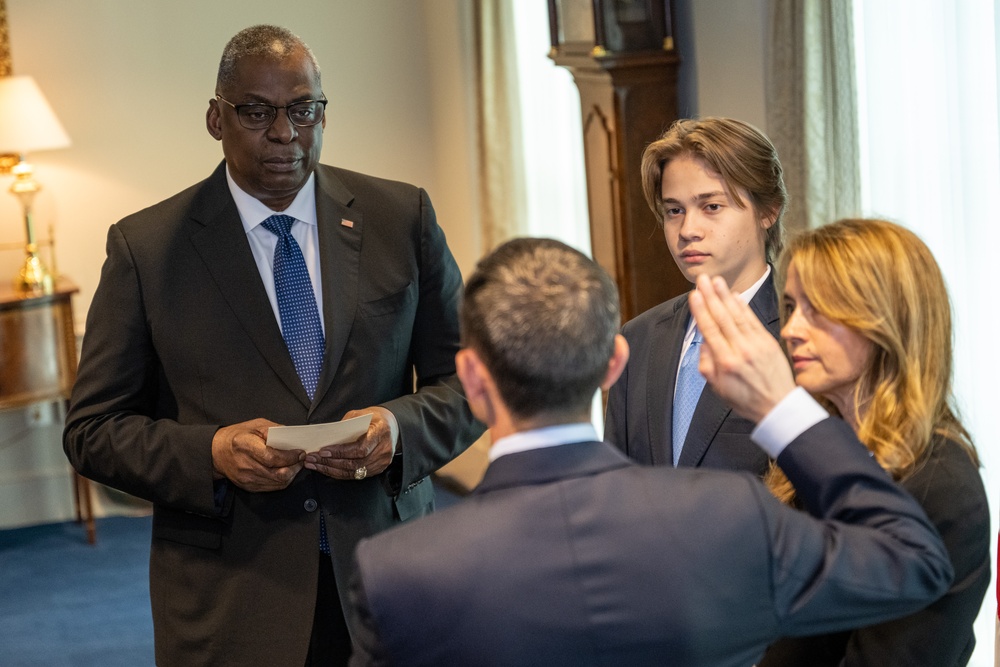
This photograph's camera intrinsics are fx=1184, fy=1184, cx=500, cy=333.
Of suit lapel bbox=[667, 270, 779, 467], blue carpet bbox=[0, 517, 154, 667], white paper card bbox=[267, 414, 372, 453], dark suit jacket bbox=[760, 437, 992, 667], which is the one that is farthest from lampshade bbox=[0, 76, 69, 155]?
dark suit jacket bbox=[760, 437, 992, 667]

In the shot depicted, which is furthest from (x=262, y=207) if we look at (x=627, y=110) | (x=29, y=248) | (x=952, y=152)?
(x=29, y=248)

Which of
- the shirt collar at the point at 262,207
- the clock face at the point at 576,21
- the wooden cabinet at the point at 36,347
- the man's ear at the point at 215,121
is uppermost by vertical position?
the clock face at the point at 576,21

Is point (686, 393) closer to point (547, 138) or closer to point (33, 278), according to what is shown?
point (547, 138)

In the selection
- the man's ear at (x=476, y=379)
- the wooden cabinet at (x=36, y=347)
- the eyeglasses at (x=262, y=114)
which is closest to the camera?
the man's ear at (x=476, y=379)

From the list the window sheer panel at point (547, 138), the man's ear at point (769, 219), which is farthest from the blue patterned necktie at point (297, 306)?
the window sheer panel at point (547, 138)

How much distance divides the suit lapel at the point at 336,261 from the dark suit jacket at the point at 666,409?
56 cm

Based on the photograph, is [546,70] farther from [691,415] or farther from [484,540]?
[484,540]

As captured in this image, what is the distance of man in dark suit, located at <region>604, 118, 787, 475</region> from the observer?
2229 mm

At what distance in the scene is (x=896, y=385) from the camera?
168cm

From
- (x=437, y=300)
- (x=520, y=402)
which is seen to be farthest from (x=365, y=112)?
(x=520, y=402)

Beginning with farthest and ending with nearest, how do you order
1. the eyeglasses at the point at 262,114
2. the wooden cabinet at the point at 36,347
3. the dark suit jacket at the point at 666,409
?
the wooden cabinet at the point at 36,347 → the eyeglasses at the point at 262,114 → the dark suit jacket at the point at 666,409

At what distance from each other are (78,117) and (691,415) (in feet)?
16.6

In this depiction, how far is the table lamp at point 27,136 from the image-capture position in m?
5.73

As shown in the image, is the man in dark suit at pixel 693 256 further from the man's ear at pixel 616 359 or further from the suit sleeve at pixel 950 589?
the man's ear at pixel 616 359
